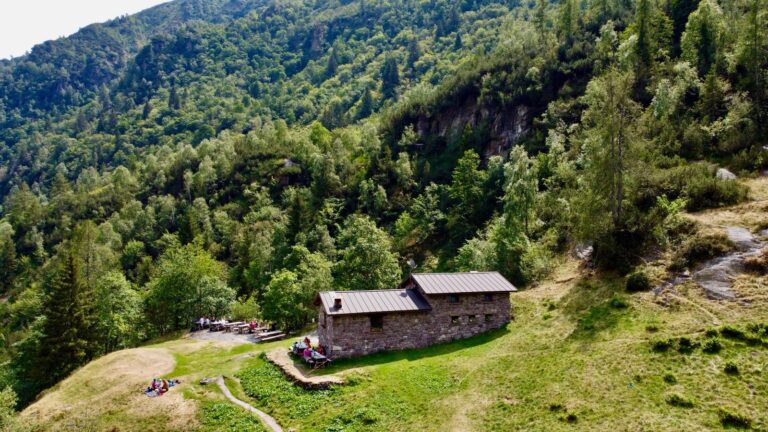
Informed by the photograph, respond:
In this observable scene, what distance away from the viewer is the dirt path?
98.7ft

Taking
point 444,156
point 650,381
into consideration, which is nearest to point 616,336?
point 650,381

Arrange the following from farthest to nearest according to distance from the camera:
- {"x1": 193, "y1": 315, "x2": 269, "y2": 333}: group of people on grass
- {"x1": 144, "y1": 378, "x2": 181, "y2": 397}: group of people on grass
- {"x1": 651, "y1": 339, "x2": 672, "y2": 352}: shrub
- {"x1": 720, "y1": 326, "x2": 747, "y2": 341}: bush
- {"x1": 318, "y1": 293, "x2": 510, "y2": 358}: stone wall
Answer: {"x1": 193, "y1": 315, "x2": 269, "y2": 333}: group of people on grass, {"x1": 318, "y1": 293, "x2": 510, "y2": 358}: stone wall, {"x1": 144, "y1": 378, "x2": 181, "y2": 397}: group of people on grass, {"x1": 651, "y1": 339, "x2": 672, "y2": 352}: shrub, {"x1": 720, "y1": 326, "x2": 747, "y2": 341}: bush

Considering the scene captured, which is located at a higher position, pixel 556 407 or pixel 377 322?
pixel 377 322

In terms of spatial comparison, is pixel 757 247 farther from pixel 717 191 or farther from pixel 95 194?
pixel 95 194

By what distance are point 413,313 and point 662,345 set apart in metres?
19.1

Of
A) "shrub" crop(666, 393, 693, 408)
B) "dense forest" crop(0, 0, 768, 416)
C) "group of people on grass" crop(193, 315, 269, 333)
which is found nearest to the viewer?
"shrub" crop(666, 393, 693, 408)

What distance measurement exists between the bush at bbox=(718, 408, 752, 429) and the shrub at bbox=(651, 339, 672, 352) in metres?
6.47

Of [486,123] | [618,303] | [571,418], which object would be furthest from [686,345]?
[486,123]

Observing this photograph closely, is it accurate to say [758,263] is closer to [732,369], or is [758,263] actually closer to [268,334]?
[732,369]

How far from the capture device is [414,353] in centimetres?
3956

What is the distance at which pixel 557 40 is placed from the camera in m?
116

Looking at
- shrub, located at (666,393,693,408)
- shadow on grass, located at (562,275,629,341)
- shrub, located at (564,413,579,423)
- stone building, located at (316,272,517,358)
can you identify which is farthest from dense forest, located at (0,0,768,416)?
shrub, located at (564,413,579,423)

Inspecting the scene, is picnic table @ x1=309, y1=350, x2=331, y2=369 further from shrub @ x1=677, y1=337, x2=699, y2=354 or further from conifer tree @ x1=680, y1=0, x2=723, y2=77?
conifer tree @ x1=680, y1=0, x2=723, y2=77

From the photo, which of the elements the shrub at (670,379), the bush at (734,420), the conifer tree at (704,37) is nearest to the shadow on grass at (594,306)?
the shrub at (670,379)
